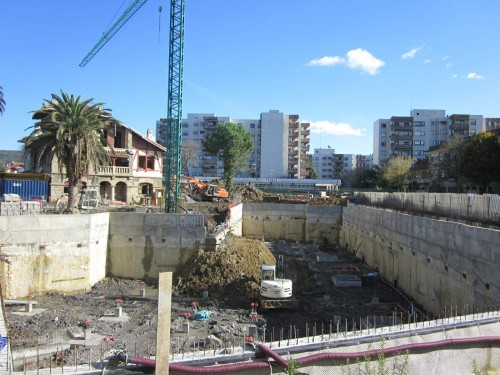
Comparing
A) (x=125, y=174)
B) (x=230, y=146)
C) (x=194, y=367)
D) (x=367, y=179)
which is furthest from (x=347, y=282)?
(x=367, y=179)

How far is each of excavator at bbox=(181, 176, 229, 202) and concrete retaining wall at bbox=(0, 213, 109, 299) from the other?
22781 millimetres

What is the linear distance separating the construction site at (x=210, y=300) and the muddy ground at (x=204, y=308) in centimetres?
8

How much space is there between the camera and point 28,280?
23000 mm

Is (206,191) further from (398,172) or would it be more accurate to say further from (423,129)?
(423,129)

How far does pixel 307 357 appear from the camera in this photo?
772 centimetres

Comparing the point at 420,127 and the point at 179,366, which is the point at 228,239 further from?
the point at 420,127

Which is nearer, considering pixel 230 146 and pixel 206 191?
pixel 206 191

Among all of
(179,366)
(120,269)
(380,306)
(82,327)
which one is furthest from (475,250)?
(120,269)

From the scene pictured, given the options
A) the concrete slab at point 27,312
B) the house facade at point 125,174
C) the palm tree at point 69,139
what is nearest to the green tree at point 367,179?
the house facade at point 125,174

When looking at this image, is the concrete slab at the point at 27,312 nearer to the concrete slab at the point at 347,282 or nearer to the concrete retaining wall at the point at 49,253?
the concrete retaining wall at the point at 49,253

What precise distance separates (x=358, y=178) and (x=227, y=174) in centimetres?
3946

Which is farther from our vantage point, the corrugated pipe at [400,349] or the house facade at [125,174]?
the house facade at [125,174]

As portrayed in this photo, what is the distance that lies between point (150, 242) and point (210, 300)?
7.17 meters

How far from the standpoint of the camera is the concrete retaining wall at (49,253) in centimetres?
2234
